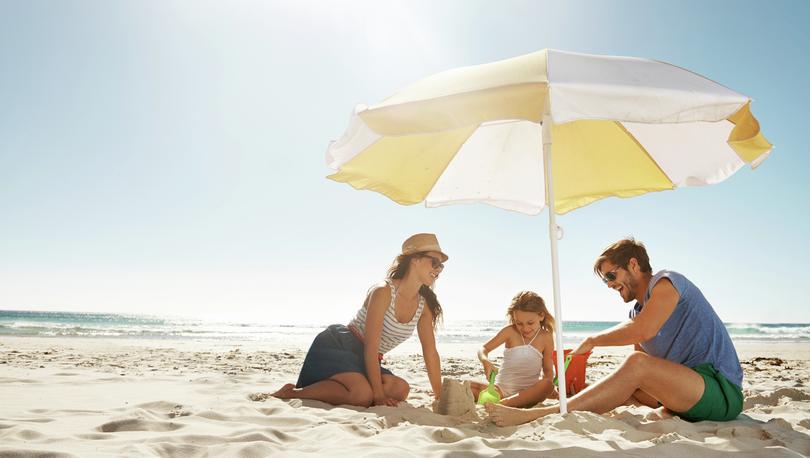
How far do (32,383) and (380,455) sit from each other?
442cm

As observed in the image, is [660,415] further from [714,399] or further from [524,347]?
[524,347]

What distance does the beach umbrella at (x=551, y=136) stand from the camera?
2504 millimetres

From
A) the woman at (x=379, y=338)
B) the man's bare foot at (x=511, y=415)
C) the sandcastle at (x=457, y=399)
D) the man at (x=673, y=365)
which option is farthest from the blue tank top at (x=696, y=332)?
the woman at (x=379, y=338)

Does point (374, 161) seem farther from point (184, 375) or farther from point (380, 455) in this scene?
point (184, 375)

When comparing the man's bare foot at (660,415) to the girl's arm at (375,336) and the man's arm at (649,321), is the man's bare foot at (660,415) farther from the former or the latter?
the girl's arm at (375,336)

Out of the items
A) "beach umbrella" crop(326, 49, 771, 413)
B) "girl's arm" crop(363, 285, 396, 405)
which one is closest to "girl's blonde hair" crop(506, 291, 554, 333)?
"beach umbrella" crop(326, 49, 771, 413)

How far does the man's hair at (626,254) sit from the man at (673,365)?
0.75ft

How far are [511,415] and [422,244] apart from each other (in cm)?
150

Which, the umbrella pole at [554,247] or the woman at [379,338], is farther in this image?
the woman at [379,338]

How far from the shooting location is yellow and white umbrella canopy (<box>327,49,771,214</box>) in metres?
2.50

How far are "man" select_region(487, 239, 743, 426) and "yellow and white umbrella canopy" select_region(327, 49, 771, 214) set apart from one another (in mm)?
984

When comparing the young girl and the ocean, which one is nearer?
the young girl

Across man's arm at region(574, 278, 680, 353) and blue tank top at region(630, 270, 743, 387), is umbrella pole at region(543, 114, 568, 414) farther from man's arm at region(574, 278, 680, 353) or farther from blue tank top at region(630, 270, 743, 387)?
blue tank top at region(630, 270, 743, 387)

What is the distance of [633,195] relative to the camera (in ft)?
14.3
